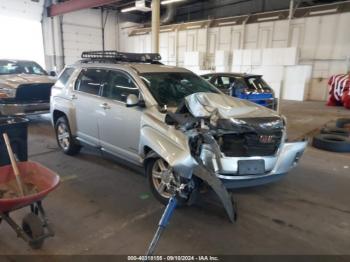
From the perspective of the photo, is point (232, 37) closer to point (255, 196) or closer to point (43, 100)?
point (43, 100)

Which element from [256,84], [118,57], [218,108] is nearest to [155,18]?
[256,84]

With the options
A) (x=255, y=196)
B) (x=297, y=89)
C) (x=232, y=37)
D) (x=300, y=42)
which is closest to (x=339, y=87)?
(x=297, y=89)

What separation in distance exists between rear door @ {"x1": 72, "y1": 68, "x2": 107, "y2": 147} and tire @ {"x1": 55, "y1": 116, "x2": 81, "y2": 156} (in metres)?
0.31

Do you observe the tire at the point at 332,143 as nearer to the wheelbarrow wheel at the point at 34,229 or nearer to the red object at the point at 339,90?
the wheelbarrow wheel at the point at 34,229

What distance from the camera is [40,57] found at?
17047 mm

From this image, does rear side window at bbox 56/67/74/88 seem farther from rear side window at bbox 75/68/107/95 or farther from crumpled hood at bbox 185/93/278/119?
crumpled hood at bbox 185/93/278/119

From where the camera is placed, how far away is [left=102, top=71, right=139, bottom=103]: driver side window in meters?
3.61

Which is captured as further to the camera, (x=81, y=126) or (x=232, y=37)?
(x=232, y=37)

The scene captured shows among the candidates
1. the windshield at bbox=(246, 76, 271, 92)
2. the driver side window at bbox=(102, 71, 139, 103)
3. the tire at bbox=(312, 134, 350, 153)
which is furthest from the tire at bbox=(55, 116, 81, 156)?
the windshield at bbox=(246, 76, 271, 92)

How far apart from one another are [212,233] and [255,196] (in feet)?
3.45

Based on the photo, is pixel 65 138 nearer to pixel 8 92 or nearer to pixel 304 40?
pixel 8 92

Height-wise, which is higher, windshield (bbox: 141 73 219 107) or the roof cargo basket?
the roof cargo basket

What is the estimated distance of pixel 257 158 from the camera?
118 inches

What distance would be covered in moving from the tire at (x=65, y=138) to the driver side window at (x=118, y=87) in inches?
50.0
